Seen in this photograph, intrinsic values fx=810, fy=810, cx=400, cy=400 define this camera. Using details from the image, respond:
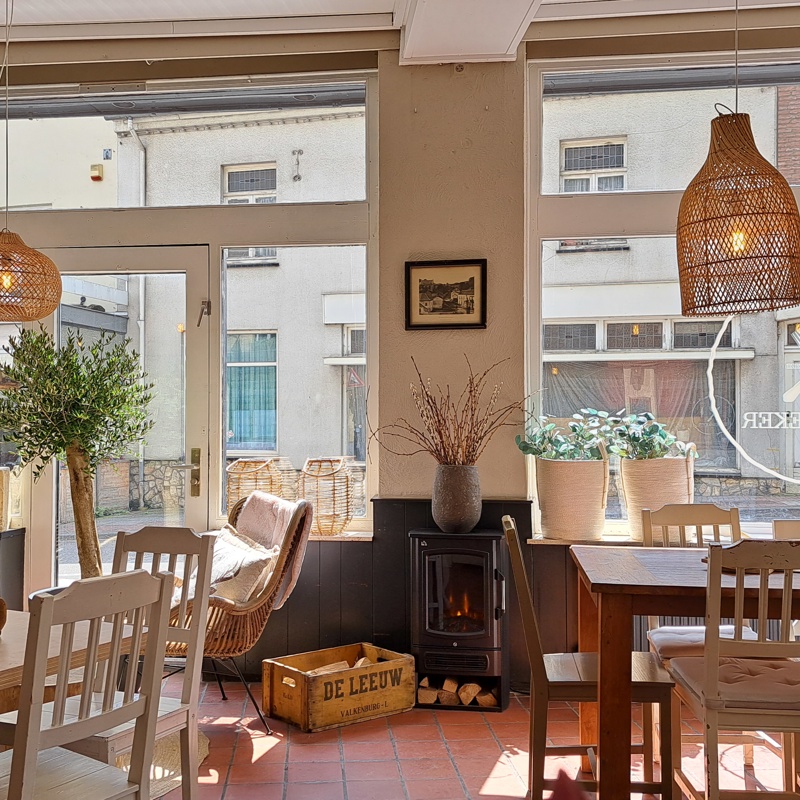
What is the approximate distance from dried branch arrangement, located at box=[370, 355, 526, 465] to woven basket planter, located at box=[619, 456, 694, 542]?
0.66m

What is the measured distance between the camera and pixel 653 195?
427cm

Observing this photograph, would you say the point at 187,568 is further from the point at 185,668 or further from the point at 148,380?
the point at 148,380

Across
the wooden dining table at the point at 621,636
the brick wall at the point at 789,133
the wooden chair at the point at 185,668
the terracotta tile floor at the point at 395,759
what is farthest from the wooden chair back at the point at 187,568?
the brick wall at the point at 789,133

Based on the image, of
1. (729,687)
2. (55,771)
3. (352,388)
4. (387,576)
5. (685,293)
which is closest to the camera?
(55,771)

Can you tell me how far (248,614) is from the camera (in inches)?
137

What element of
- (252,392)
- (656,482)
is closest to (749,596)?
(656,482)

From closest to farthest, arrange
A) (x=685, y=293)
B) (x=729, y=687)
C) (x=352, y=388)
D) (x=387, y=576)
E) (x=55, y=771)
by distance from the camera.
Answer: (x=55, y=771), (x=729, y=687), (x=685, y=293), (x=387, y=576), (x=352, y=388)

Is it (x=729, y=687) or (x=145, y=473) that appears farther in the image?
(x=145, y=473)

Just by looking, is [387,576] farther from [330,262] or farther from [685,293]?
[685,293]

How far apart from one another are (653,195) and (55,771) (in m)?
3.73

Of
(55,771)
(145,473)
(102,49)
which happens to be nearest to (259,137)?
(102,49)

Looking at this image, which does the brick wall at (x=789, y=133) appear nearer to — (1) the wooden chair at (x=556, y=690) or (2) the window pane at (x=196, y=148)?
(2) the window pane at (x=196, y=148)

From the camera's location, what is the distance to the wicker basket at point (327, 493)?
418cm

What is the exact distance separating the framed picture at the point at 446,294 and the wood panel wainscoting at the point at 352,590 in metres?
0.93
